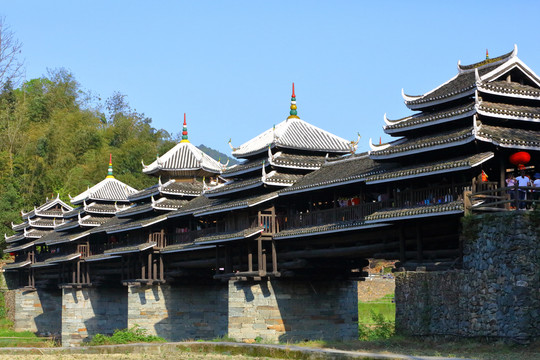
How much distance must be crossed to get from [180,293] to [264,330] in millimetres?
8707

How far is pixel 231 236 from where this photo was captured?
28.5 metres

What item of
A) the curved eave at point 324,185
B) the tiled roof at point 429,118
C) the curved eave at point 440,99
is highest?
the curved eave at point 440,99

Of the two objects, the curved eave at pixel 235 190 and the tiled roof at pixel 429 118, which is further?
the curved eave at pixel 235 190

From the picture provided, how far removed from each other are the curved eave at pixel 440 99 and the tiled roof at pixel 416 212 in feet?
11.7

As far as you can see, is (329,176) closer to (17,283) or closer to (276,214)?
(276,214)

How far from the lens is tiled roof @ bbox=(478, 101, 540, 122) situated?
69.6 ft

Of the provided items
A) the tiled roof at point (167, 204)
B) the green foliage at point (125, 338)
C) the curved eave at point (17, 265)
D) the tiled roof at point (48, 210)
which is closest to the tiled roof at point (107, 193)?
the tiled roof at point (48, 210)

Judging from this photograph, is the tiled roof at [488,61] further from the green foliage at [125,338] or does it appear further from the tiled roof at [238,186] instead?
the green foliage at [125,338]

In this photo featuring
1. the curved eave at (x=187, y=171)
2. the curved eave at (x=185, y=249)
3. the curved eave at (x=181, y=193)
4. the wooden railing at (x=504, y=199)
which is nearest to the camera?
the wooden railing at (x=504, y=199)

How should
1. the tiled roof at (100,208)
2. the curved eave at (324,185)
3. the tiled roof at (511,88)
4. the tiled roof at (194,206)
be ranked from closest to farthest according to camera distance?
the tiled roof at (511,88)
the curved eave at (324,185)
the tiled roof at (194,206)
the tiled roof at (100,208)

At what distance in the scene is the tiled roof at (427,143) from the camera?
67.6 feet

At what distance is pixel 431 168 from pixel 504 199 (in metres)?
2.22

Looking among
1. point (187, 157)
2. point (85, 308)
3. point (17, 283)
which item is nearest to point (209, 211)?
point (187, 157)

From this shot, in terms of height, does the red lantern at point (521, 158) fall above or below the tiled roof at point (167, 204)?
below
